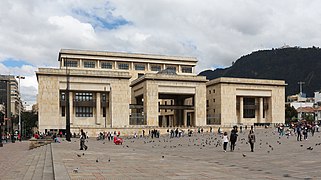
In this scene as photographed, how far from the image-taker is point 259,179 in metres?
12.1

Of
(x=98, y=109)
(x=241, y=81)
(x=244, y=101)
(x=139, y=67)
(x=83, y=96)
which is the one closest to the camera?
(x=98, y=109)

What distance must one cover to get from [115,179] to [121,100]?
68659 millimetres

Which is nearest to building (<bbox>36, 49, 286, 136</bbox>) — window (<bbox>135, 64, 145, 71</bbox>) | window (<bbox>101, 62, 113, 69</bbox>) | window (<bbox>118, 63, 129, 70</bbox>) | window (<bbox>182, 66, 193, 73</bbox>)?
window (<bbox>101, 62, 113, 69</bbox>)

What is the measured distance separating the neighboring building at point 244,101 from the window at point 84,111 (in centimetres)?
2694

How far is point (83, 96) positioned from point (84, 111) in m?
3.06

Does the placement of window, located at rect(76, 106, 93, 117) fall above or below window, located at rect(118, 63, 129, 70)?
below

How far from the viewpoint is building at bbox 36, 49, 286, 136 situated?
2997 inches

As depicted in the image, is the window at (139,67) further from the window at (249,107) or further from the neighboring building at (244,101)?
the window at (249,107)

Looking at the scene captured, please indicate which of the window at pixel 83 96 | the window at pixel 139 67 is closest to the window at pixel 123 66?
the window at pixel 139 67

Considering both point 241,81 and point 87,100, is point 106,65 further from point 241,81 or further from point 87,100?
point 241,81

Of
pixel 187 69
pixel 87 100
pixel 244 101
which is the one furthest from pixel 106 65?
pixel 244 101

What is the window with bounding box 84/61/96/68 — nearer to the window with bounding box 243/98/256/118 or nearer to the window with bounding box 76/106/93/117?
the window with bounding box 76/106/93/117

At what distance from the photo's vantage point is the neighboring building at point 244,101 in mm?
88438

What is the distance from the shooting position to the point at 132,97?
9575 centimetres
